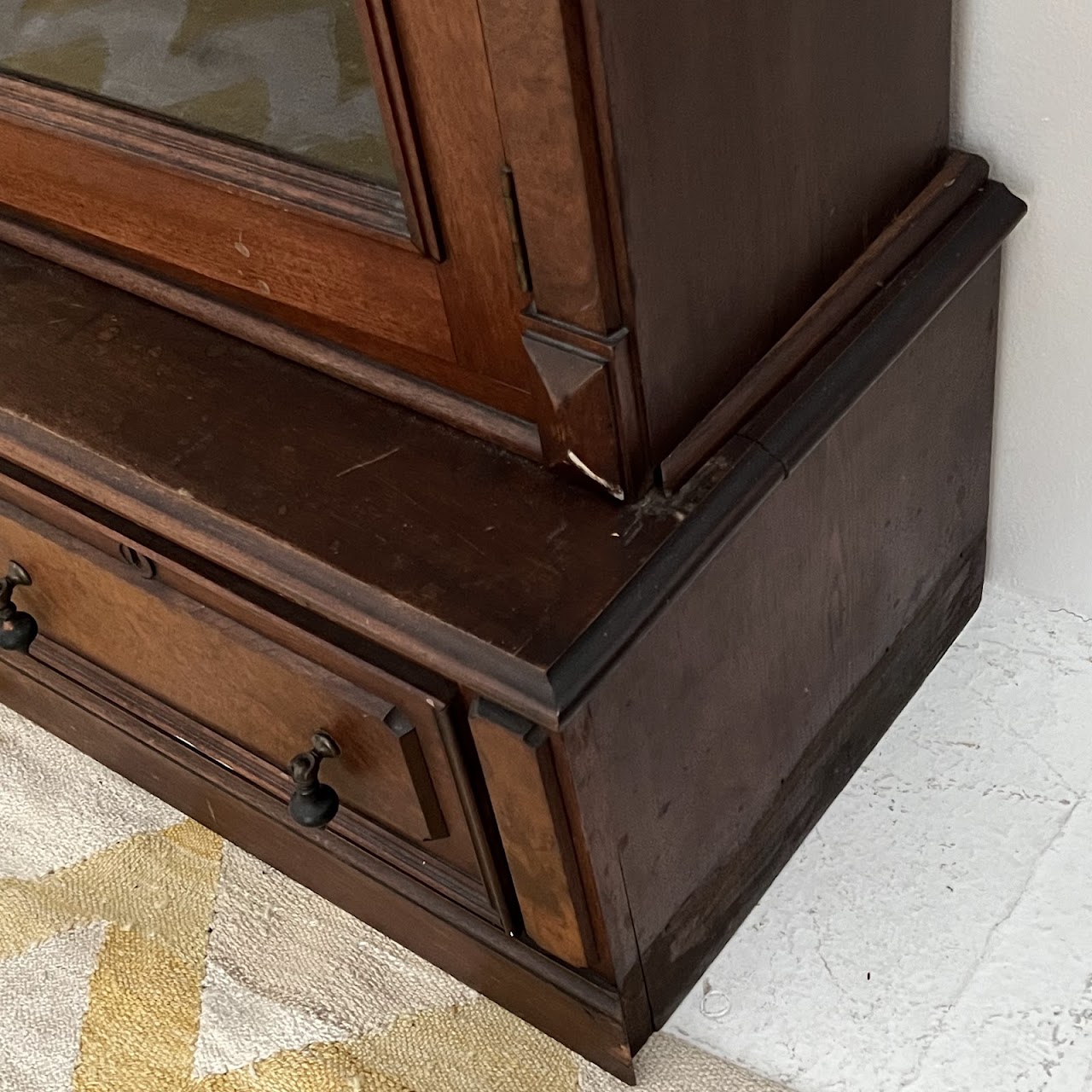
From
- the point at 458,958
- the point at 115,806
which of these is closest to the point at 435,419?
the point at 458,958

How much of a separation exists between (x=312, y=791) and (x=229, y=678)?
95mm

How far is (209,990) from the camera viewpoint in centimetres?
90

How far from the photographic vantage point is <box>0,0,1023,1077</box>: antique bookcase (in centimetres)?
60

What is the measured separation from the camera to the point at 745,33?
1.95ft

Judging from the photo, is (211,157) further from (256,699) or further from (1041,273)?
(1041,273)

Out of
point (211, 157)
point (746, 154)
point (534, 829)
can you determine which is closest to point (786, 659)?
point (534, 829)

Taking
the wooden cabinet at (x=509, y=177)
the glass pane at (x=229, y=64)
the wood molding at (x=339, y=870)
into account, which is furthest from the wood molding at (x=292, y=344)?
the wood molding at (x=339, y=870)

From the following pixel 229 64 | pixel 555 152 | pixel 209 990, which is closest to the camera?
pixel 555 152

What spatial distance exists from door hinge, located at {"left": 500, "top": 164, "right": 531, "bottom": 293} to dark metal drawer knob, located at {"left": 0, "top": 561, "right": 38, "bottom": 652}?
414mm

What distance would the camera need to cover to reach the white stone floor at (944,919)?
2.67 feet

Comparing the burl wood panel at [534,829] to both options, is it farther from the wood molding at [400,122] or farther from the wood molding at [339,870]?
the wood molding at [400,122]

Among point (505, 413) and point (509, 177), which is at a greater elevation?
point (509, 177)

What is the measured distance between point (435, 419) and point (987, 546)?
1.62 ft

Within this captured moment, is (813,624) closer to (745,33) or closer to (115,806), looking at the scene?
(745,33)
